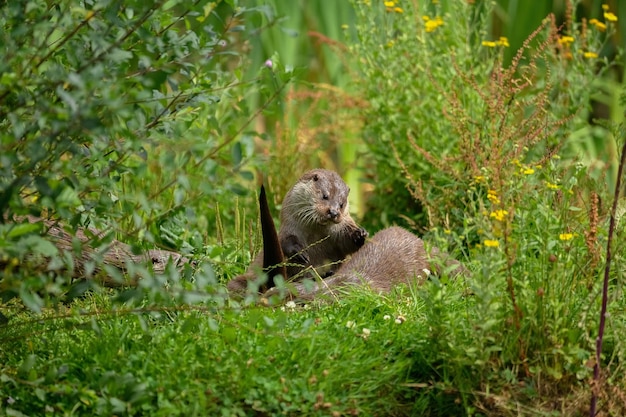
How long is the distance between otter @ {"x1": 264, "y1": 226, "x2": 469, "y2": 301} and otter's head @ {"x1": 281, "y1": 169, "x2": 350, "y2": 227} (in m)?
0.23

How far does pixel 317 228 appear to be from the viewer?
5430 mm

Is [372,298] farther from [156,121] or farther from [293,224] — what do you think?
[156,121]

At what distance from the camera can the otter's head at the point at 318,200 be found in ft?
17.4

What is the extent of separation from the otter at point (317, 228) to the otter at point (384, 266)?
92 mm

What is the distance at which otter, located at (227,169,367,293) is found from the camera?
529 centimetres

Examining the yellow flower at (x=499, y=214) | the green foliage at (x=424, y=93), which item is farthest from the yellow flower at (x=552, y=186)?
the green foliage at (x=424, y=93)

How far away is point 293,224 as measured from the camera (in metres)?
5.46

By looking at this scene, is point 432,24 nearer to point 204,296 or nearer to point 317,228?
point 317,228

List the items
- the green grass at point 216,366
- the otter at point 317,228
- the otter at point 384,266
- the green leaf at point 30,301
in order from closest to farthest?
the green leaf at point 30,301
the green grass at point 216,366
the otter at point 384,266
the otter at point 317,228

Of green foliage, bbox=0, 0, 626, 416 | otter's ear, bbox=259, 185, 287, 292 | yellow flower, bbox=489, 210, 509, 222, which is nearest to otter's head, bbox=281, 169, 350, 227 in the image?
otter's ear, bbox=259, 185, 287, 292

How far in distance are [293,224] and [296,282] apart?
1.16 feet

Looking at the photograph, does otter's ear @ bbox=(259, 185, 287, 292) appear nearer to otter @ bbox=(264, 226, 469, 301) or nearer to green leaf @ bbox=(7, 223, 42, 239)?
otter @ bbox=(264, 226, 469, 301)

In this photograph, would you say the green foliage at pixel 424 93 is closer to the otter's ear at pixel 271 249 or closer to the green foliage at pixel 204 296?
the otter's ear at pixel 271 249

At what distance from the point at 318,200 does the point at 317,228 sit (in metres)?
0.16
